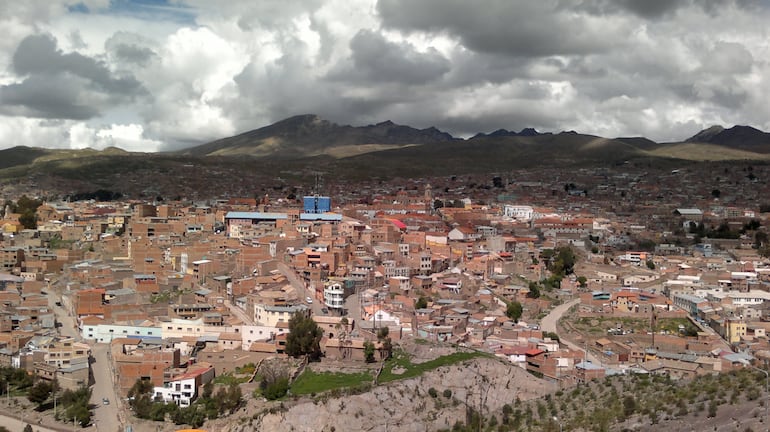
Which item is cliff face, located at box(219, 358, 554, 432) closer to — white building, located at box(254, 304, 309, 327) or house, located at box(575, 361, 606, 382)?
house, located at box(575, 361, 606, 382)

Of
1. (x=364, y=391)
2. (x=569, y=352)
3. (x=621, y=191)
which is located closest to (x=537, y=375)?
(x=569, y=352)

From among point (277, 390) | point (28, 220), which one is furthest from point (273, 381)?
point (28, 220)

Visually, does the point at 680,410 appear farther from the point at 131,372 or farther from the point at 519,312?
the point at 131,372

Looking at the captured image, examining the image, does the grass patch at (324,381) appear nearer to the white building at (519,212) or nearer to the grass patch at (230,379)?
the grass patch at (230,379)

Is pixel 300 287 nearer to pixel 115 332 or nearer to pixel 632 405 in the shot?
pixel 115 332

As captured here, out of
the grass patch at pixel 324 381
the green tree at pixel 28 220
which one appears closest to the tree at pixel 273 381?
the grass patch at pixel 324 381

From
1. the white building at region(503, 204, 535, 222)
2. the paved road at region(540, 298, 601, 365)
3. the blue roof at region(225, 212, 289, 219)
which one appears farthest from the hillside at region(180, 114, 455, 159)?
the paved road at region(540, 298, 601, 365)
